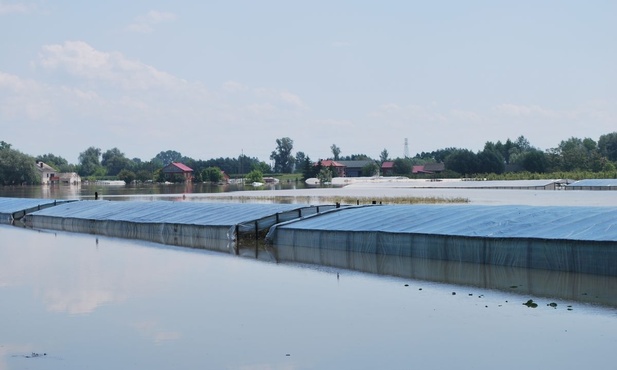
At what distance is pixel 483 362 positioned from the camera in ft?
35.4

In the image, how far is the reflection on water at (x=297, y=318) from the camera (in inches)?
442

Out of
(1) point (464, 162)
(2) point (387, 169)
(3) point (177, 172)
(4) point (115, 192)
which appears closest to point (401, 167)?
(2) point (387, 169)

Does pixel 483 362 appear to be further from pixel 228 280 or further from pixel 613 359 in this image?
pixel 228 280

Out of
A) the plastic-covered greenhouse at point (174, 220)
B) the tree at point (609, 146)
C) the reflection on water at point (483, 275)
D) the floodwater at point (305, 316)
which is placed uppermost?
the tree at point (609, 146)

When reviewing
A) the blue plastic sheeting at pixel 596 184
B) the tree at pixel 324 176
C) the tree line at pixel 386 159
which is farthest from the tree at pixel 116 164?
the blue plastic sheeting at pixel 596 184

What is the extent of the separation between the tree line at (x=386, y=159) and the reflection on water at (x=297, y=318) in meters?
67.3

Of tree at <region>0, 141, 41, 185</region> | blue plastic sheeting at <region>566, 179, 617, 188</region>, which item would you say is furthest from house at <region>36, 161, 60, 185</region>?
blue plastic sheeting at <region>566, 179, 617, 188</region>

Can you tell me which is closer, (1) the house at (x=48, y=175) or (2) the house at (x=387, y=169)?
(1) the house at (x=48, y=175)

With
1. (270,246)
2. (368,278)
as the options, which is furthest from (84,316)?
(270,246)

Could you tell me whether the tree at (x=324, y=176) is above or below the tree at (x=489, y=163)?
below

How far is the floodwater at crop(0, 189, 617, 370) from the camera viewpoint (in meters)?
11.2

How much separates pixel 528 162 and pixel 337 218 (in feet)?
285

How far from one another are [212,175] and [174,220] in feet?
349

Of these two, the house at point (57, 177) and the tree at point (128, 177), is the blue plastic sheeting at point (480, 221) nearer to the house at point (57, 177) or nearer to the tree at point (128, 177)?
the tree at point (128, 177)
